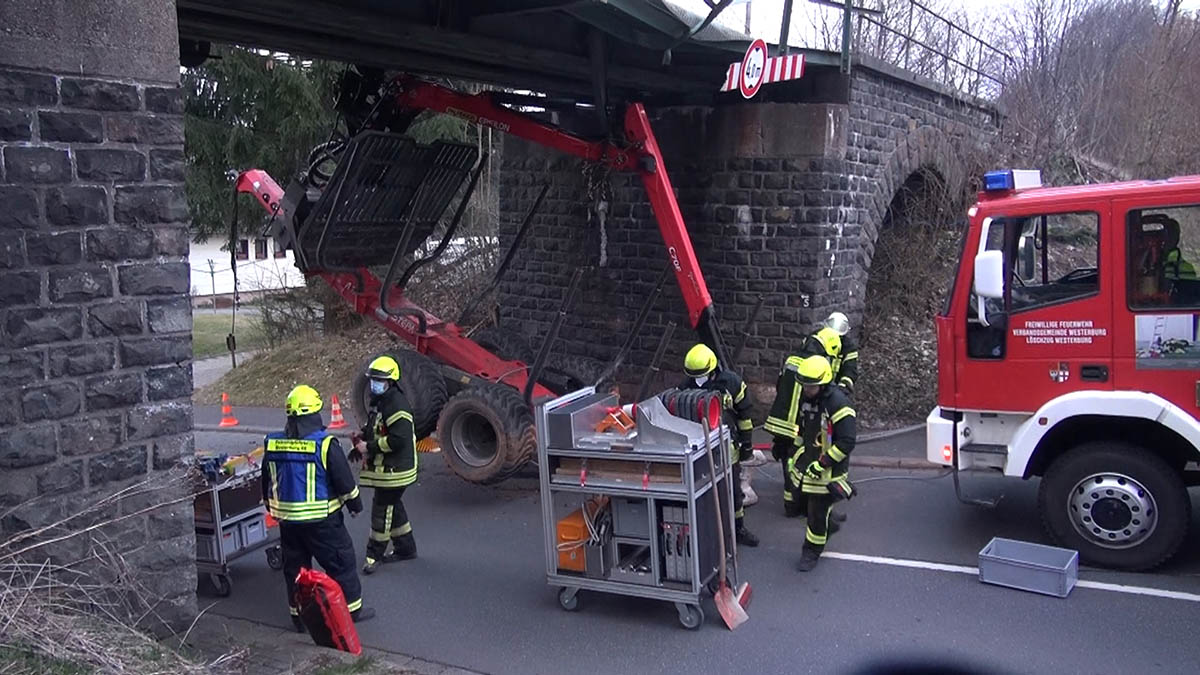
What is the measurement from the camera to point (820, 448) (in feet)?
24.0

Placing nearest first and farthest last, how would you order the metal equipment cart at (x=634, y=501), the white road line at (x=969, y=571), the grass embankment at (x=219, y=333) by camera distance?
the metal equipment cart at (x=634, y=501) → the white road line at (x=969, y=571) → the grass embankment at (x=219, y=333)

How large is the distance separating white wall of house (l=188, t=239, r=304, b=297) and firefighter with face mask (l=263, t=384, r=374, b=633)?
45.8 ft

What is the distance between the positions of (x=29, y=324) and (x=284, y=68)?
11.6 m

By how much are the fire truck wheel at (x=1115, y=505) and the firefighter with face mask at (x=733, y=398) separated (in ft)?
7.07

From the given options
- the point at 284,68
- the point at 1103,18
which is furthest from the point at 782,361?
the point at 1103,18

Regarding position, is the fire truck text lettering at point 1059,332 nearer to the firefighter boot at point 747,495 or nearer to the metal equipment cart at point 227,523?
the firefighter boot at point 747,495

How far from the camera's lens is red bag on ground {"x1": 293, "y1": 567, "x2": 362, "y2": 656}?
5738mm

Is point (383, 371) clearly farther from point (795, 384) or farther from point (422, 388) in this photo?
point (795, 384)

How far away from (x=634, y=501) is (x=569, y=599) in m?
0.87

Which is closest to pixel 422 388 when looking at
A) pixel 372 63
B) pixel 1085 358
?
pixel 372 63

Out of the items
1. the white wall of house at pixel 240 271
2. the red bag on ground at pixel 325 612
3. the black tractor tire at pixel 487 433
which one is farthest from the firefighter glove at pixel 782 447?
the white wall of house at pixel 240 271

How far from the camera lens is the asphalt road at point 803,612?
5848mm

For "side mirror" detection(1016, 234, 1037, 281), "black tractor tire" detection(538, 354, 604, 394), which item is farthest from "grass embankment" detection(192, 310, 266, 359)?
"side mirror" detection(1016, 234, 1037, 281)

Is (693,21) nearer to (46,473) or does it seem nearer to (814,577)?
(814,577)
